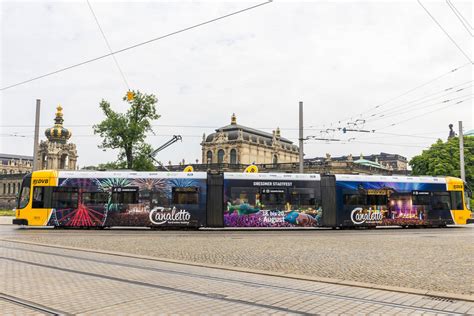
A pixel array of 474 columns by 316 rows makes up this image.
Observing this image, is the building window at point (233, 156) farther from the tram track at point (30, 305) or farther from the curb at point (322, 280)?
the tram track at point (30, 305)

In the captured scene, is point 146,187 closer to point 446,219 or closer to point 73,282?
point 73,282

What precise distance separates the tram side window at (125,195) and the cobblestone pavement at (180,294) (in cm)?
1382

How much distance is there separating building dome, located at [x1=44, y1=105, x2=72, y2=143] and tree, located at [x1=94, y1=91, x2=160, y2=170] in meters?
63.6

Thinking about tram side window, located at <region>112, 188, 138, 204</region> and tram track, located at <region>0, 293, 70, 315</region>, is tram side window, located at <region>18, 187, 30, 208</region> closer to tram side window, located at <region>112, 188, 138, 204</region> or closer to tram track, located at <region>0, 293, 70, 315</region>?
tram side window, located at <region>112, 188, 138, 204</region>

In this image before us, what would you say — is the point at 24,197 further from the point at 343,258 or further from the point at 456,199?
the point at 456,199

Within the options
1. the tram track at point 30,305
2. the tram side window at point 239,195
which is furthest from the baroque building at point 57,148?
the tram track at point 30,305

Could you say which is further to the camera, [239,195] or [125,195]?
[239,195]

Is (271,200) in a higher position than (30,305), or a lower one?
higher

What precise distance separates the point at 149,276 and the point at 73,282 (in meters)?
1.61

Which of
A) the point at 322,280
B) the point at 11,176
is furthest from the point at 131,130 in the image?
the point at 11,176

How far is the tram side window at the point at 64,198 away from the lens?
79.5 ft

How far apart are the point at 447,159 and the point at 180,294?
5988cm

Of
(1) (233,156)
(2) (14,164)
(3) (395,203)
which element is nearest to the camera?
(3) (395,203)

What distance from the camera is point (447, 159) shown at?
5884cm
